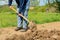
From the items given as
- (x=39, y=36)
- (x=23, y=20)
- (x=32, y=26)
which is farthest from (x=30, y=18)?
(x=39, y=36)

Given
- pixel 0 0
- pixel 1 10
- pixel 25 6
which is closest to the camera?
pixel 25 6

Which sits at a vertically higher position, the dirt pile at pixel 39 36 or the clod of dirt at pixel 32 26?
the clod of dirt at pixel 32 26

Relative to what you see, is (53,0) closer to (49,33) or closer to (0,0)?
(0,0)

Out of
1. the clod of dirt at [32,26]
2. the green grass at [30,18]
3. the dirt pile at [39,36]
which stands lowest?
the green grass at [30,18]

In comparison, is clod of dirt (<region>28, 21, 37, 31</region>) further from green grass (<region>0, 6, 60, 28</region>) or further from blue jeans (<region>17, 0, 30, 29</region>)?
green grass (<region>0, 6, 60, 28</region>)

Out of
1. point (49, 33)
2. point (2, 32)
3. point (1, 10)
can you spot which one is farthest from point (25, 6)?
point (1, 10)

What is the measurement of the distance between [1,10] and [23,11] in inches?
459

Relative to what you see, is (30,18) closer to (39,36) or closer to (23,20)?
(23,20)

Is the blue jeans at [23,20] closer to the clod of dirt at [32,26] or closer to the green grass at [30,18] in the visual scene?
the clod of dirt at [32,26]

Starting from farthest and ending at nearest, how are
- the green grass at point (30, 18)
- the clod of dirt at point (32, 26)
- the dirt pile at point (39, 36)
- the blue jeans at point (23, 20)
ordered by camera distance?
the green grass at point (30, 18) < the blue jeans at point (23, 20) < the clod of dirt at point (32, 26) < the dirt pile at point (39, 36)

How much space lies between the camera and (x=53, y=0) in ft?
51.1

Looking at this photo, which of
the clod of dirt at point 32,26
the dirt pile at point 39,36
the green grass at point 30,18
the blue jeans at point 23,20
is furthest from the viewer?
the green grass at point 30,18

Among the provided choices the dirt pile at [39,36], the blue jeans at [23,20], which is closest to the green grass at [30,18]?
the blue jeans at [23,20]

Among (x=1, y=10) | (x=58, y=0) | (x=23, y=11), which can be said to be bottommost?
(x=1, y=10)
